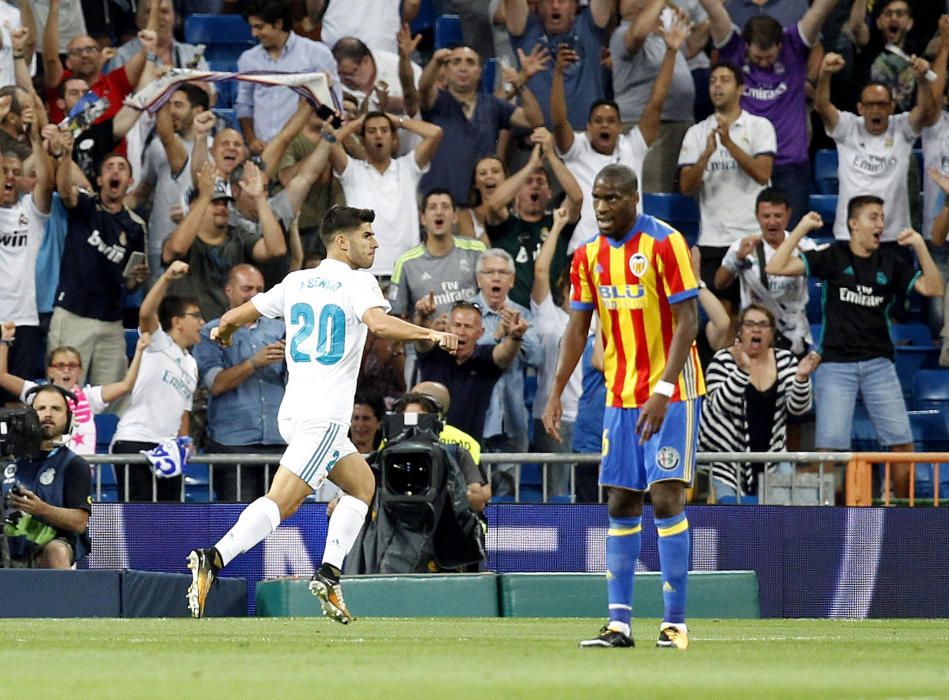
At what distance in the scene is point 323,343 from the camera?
9.95 metres

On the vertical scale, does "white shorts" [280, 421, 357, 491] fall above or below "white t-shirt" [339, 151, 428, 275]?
below

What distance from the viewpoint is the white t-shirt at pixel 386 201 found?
54.0 ft

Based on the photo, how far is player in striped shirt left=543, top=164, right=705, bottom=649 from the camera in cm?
852

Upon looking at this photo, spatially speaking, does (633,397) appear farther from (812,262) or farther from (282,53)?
(282,53)

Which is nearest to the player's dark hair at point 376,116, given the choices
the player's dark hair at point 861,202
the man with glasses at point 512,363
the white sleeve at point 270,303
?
the man with glasses at point 512,363

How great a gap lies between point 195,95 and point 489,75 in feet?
11.8

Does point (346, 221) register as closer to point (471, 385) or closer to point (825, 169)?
point (471, 385)

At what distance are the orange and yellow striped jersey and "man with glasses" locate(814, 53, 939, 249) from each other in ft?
29.5

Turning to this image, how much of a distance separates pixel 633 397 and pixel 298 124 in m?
8.55

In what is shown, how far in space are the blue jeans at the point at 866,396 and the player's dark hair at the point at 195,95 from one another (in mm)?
6078

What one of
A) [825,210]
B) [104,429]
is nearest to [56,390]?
[104,429]

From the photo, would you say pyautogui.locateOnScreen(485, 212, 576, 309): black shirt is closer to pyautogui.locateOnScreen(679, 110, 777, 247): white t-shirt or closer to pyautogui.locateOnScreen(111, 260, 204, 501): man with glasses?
pyautogui.locateOnScreen(679, 110, 777, 247): white t-shirt

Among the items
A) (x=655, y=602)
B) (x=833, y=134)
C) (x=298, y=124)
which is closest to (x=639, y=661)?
(x=655, y=602)

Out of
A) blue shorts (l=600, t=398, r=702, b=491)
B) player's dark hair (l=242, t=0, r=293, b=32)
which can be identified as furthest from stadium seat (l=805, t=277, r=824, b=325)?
blue shorts (l=600, t=398, r=702, b=491)
